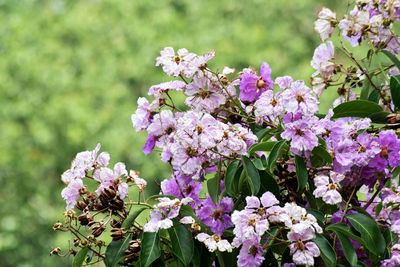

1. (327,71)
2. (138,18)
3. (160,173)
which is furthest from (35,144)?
(327,71)

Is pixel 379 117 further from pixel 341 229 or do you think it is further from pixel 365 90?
pixel 341 229

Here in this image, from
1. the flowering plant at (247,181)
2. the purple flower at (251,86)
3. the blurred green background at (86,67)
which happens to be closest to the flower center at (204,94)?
the flowering plant at (247,181)

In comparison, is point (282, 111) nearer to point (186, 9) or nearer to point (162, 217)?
point (162, 217)

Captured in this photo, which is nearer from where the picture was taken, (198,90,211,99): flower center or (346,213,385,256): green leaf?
(346,213,385,256): green leaf

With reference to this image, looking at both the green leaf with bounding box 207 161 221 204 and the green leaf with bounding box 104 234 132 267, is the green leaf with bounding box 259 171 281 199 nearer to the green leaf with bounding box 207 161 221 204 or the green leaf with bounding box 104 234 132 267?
the green leaf with bounding box 207 161 221 204

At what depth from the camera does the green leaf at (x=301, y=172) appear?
1302 millimetres

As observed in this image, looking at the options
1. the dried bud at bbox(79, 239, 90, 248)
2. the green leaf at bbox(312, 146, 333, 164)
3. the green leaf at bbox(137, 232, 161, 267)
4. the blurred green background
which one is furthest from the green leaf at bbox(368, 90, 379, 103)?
the blurred green background

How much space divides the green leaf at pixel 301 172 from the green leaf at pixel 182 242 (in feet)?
0.87

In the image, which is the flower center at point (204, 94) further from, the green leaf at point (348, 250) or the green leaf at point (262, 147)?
the green leaf at point (348, 250)

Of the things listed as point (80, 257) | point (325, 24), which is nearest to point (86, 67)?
point (325, 24)

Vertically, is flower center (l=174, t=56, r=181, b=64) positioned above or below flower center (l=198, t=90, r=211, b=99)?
above

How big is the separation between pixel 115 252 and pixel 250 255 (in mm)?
297

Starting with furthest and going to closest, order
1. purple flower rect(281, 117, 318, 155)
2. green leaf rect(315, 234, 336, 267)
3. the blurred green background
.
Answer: the blurred green background
purple flower rect(281, 117, 318, 155)
green leaf rect(315, 234, 336, 267)

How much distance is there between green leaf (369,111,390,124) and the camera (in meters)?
1.41
